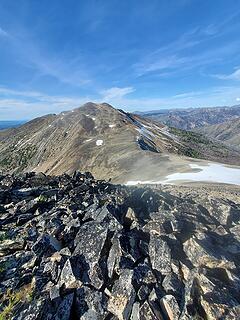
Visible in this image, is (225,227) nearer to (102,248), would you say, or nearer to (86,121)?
(102,248)

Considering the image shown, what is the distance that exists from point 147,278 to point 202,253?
12.7 ft

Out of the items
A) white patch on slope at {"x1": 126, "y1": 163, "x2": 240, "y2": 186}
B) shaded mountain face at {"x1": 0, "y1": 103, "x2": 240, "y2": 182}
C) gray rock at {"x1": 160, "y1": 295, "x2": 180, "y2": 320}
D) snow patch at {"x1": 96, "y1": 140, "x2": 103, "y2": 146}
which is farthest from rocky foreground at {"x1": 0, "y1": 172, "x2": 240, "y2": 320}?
snow patch at {"x1": 96, "y1": 140, "x2": 103, "y2": 146}

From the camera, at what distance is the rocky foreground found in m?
14.7

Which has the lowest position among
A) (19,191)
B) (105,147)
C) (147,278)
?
(105,147)

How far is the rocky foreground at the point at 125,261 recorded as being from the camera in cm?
1469

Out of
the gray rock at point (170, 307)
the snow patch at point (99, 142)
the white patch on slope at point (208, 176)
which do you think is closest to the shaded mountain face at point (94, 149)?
the snow patch at point (99, 142)

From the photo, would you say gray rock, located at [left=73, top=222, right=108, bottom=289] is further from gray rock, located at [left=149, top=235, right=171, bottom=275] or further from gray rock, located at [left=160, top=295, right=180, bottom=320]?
gray rock, located at [left=160, top=295, right=180, bottom=320]

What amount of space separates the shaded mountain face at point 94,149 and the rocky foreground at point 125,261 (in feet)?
145

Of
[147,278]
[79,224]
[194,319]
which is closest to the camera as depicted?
[194,319]

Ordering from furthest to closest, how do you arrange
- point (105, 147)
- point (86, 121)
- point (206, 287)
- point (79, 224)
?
point (86, 121) < point (105, 147) < point (79, 224) < point (206, 287)

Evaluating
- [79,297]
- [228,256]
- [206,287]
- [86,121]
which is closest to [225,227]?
[228,256]

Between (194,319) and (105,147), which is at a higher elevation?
(194,319)

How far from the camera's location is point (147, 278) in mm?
16375

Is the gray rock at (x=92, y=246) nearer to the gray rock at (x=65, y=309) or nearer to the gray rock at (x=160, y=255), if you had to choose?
the gray rock at (x=65, y=309)
